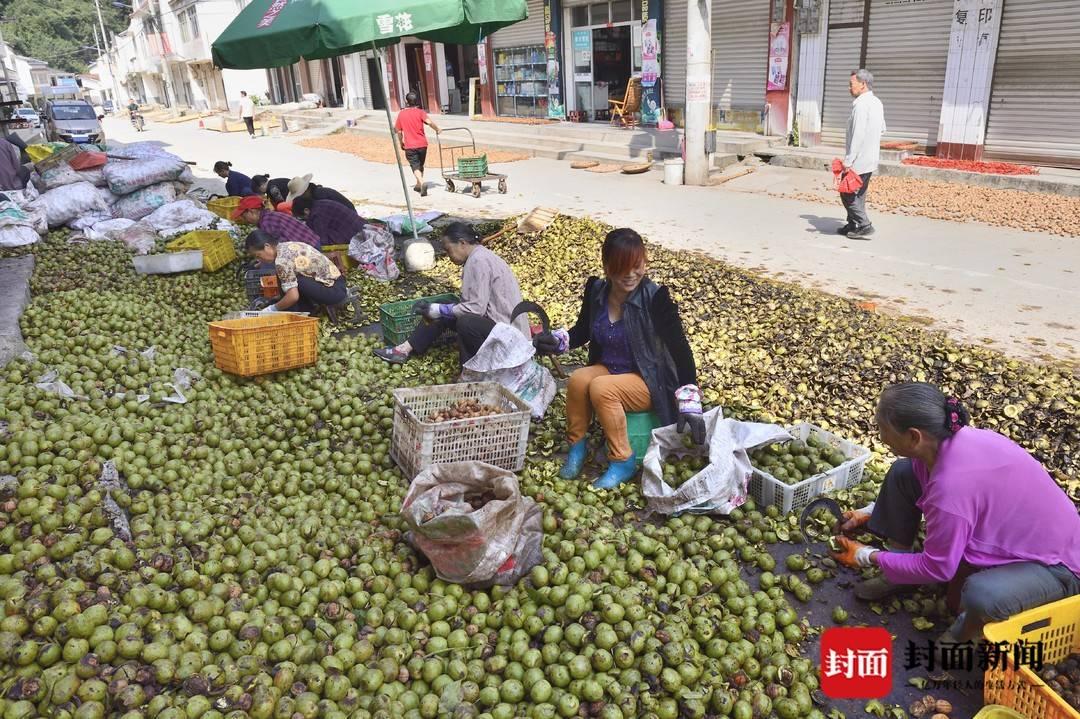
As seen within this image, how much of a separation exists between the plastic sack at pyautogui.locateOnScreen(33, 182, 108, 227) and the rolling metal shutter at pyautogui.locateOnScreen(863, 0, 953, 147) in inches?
600

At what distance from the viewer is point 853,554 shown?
3523 mm

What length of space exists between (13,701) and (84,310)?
5349 millimetres

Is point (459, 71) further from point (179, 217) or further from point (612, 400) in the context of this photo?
point (612, 400)

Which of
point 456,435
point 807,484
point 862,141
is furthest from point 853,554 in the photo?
point 862,141

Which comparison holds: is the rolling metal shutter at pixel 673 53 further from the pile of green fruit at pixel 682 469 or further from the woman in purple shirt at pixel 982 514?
the woman in purple shirt at pixel 982 514

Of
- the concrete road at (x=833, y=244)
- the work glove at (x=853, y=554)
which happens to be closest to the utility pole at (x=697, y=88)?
the concrete road at (x=833, y=244)

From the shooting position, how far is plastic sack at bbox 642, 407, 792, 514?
4125 mm

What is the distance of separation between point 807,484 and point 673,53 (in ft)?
60.8

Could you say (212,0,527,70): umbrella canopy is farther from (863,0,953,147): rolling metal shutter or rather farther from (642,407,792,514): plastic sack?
(863,0,953,147): rolling metal shutter

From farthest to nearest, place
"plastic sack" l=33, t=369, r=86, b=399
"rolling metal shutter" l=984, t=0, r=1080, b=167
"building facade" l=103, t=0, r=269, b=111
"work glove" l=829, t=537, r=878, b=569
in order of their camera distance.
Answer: "building facade" l=103, t=0, r=269, b=111 → "rolling metal shutter" l=984, t=0, r=1080, b=167 → "plastic sack" l=33, t=369, r=86, b=399 → "work glove" l=829, t=537, r=878, b=569

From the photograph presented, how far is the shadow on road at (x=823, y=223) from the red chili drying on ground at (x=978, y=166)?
12.1 feet

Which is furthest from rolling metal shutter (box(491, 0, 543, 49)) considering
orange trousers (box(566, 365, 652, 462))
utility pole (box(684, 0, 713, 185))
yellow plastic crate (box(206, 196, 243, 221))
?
orange trousers (box(566, 365, 652, 462))

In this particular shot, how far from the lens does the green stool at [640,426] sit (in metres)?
4.65

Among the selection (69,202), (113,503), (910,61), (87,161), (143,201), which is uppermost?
(910,61)
